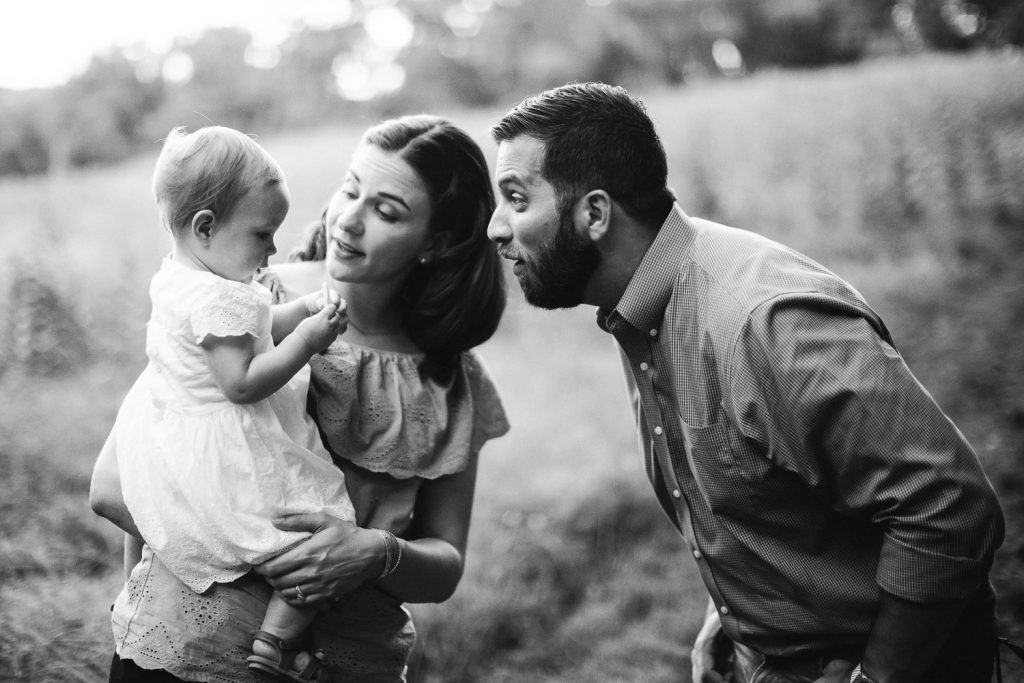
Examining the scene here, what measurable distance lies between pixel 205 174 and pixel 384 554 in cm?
94

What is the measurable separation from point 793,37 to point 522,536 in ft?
53.5

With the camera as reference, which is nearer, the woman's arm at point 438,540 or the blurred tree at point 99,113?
the woman's arm at point 438,540

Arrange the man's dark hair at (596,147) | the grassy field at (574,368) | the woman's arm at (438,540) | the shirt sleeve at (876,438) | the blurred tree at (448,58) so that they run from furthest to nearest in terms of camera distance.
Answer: the blurred tree at (448,58), the grassy field at (574,368), the woman's arm at (438,540), the man's dark hair at (596,147), the shirt sleeve at (876,438)

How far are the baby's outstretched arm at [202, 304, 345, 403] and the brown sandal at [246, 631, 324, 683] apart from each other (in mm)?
516

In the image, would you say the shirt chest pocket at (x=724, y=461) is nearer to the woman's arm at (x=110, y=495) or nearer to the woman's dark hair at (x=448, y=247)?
the woman's dark hair at (x=448, y=247)

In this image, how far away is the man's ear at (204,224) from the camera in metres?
1.88

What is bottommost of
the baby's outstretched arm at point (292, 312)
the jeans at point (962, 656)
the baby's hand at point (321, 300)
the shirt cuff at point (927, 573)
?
the jeans at point (962, 656)

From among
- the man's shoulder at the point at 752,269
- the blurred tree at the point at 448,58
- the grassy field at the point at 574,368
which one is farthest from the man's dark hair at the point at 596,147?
the blurred tree at the point at 448,58

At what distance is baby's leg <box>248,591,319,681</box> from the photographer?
182 centimetres

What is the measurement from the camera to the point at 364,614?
2.15 meters

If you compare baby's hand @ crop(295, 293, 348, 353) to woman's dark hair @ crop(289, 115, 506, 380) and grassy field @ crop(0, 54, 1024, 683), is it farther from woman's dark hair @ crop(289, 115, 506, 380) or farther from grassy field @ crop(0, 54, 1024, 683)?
grassy field @ crop(0, 54, 1024, 683)

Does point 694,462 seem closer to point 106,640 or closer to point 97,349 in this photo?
point 106,640

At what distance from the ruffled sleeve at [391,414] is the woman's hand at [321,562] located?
0.82 ft

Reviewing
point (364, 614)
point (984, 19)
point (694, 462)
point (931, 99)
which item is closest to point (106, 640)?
point (364, 614)
